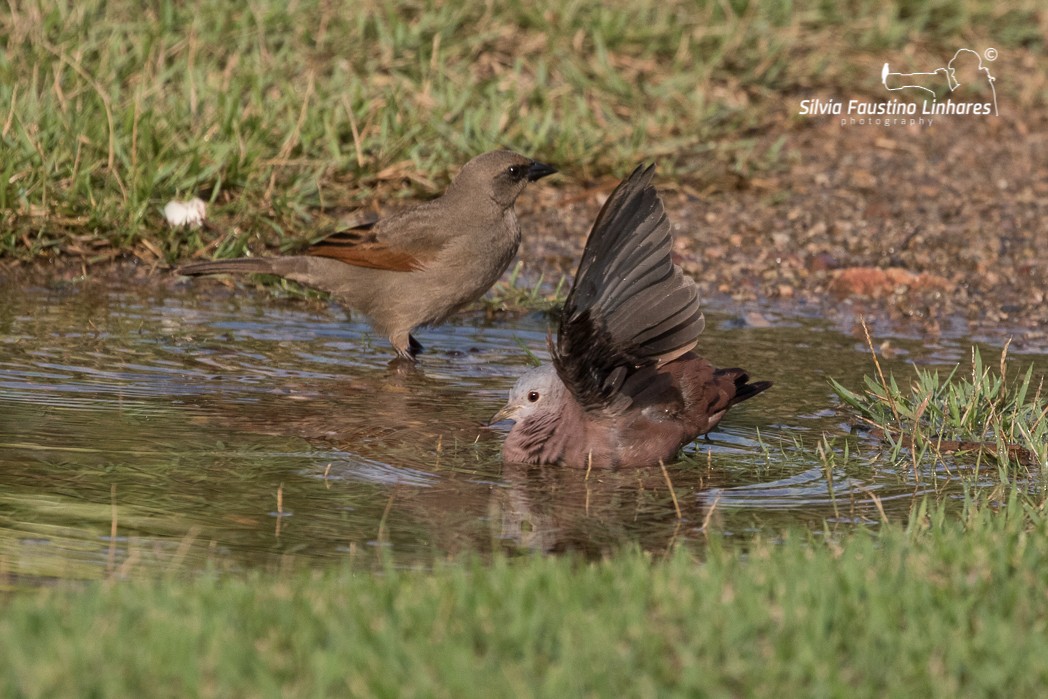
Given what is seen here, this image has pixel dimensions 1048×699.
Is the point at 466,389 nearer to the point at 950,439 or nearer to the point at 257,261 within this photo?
the point at 257,261

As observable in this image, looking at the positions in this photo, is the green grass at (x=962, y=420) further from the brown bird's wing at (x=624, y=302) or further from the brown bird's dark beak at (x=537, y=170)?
the brown bird's dark beak at (x=537, y=170)

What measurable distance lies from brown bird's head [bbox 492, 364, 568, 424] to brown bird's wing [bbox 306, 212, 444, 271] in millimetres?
2000

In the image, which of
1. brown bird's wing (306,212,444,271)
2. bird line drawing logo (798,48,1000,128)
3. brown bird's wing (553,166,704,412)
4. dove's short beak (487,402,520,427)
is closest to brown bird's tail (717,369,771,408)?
brown bird's wing (553,166,704,412)

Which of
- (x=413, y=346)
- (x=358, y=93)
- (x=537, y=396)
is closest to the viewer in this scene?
(x=537, y=396)

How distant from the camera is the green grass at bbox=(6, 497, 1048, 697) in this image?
122 inches

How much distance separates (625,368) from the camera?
5.48 meters

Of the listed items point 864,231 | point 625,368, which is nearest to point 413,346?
point 625,368

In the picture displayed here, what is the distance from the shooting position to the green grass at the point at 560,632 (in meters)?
3.10

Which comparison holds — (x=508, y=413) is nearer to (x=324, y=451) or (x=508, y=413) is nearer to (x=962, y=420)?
(x=324, y=451)

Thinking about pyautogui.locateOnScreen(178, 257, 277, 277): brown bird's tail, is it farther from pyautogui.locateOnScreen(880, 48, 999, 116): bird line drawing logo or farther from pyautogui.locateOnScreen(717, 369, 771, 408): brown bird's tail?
pyautogui.locateOnScreen(880, 48, 999, 116): bird line drawing logo

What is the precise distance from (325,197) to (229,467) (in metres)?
4.07

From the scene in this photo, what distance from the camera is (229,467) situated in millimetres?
5285

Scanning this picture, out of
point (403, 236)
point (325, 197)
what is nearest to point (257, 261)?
point (403, 236)

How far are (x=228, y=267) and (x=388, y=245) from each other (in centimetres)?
80
